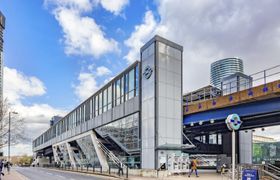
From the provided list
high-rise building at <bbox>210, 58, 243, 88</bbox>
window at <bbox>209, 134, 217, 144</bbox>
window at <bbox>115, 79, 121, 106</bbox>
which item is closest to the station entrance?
window at <bbox>209, 134, 217, 144</bbox>

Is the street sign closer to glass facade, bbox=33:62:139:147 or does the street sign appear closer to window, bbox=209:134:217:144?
glass facade, bbox=33:62:139:147

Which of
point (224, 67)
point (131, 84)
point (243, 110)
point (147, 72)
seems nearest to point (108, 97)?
point (131, 84)

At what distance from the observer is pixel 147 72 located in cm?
3391

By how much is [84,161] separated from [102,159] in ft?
34.6

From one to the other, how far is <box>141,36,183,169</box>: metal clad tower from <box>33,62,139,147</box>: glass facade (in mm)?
3715

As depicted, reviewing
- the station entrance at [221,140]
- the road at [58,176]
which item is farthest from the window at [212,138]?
the road at [58,176]

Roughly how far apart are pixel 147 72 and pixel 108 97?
14169mm

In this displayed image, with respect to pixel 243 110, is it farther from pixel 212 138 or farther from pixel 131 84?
pixel 212 138

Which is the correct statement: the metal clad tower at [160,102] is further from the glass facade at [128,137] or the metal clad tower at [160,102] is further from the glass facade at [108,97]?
the glass facade at [108,97]

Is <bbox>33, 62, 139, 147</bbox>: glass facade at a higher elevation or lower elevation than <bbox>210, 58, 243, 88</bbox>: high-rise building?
lower

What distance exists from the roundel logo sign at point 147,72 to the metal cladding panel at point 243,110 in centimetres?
569

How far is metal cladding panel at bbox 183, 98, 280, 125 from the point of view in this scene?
25.3 meters

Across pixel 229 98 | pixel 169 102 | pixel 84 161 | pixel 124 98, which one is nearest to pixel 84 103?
pixel 84 161

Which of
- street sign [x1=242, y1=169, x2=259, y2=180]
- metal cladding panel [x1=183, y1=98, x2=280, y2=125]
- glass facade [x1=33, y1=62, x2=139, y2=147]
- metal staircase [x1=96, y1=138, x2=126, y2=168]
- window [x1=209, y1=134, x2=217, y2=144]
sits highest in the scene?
glass facade [x1=33, y1=62, x2=139, y2=147]
